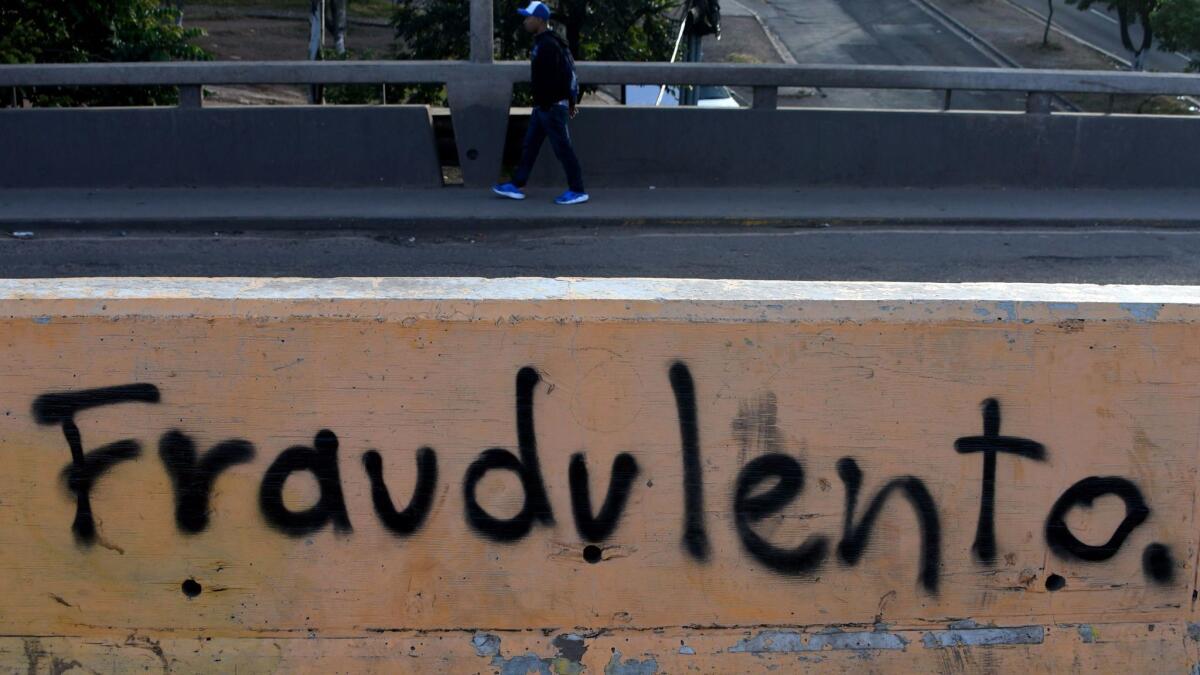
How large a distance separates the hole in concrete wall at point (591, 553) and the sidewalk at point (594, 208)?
7.14 metres

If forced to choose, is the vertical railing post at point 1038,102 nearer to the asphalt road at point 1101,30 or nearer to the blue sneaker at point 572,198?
the blue sneaker at point 572,198

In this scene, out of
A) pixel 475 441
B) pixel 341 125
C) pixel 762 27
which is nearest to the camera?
pixel 475 441

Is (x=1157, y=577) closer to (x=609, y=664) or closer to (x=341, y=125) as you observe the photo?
(x=609, y=664)

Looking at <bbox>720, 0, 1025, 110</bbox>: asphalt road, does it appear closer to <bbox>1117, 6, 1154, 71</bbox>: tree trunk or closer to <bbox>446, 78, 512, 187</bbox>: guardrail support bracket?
<bbox>1117, 6, 1154, 71</bbox>: tree trunk

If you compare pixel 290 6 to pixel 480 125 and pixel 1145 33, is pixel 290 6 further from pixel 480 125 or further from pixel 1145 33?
pixel 480 125

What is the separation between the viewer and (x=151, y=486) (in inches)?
152

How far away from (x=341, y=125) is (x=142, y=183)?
1.85m

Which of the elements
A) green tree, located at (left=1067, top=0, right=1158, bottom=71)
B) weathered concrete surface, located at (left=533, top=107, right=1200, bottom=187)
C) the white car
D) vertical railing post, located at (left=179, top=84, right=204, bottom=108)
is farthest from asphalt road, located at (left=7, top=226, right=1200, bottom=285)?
green tree, located at (left=1067, top=0, right=1158, bottom=71)

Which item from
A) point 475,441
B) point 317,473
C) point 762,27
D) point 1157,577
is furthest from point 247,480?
point 762,27

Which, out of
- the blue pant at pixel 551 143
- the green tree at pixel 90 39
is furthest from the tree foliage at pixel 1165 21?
the blue pant at pixel 551 143

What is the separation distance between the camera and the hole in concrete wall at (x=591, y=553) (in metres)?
3.92

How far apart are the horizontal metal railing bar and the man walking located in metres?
0.82

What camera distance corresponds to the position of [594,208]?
1123 centimetres

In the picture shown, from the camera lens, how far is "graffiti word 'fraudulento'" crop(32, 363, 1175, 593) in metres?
3.82
